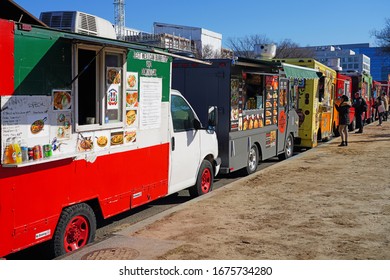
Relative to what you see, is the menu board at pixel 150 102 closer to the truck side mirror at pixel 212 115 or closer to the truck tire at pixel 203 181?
the truck side mirror at pixel 212 115

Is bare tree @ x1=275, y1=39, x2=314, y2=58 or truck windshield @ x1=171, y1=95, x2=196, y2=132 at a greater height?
bare tree @ x1=275, y1=39, x2=314, y2=58

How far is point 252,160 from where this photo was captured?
11.4 metres

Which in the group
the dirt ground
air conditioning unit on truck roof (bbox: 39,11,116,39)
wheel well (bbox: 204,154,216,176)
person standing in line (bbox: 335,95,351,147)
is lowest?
the dirt ground

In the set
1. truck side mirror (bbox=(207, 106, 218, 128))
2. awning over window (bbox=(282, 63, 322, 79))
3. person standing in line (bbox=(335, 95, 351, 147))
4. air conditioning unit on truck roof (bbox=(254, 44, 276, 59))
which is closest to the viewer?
truck side mirror (bbox=(207, 106, 218, 128))

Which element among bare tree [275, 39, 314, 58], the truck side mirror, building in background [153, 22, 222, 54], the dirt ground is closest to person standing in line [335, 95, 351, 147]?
the dirt ground

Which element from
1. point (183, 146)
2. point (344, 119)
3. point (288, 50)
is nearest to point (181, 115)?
point (183, 146)

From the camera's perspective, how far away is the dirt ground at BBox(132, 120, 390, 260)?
209 inches

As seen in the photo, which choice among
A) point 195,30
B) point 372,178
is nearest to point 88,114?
point 372,178

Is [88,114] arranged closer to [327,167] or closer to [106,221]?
[106,221]

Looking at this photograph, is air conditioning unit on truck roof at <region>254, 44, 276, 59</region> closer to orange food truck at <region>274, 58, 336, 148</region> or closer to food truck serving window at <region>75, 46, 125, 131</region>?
orange food truck at <region>274, 58, 336, 148</region>

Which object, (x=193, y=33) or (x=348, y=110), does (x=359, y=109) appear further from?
(x=193, y=33)

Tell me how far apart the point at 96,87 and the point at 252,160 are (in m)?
6.29

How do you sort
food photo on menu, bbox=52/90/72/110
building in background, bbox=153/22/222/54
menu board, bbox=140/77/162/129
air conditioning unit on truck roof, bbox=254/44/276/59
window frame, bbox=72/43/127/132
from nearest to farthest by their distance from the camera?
food photo on menu, bbox=52/90/72/110
window frame, bbox=72/43/127/132
menu board, bbox=140/77/162/129
air conditioning unit on truck roof, bbox=254/44/276/59
building in background, bbox=153/22/222/54

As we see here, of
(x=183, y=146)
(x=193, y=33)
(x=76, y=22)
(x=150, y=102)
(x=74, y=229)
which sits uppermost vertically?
(x=193, y=33)
